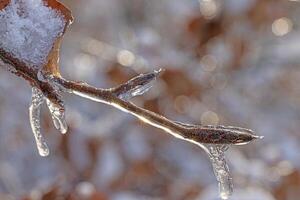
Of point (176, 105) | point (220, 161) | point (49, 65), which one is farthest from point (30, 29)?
point (176, 105)

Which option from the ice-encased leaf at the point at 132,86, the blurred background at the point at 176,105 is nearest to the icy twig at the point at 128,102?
the ice-encased leaf at the point at 132,86

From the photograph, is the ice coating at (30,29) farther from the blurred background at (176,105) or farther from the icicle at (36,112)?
the blurred background at (176,105)

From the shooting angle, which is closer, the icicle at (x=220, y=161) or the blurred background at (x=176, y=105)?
the icicle at (x=220, y=161)

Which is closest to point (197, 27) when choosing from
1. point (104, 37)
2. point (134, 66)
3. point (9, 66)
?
point (134, 66)

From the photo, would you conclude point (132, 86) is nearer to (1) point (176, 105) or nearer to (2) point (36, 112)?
(2) point (36, 112)

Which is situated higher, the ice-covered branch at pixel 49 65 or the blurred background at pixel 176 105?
the blurred background at pixel 176 105

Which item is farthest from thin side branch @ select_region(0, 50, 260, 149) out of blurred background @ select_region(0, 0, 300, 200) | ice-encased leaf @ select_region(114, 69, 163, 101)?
blurred background @ select_region(0, 0, 300, 200)
